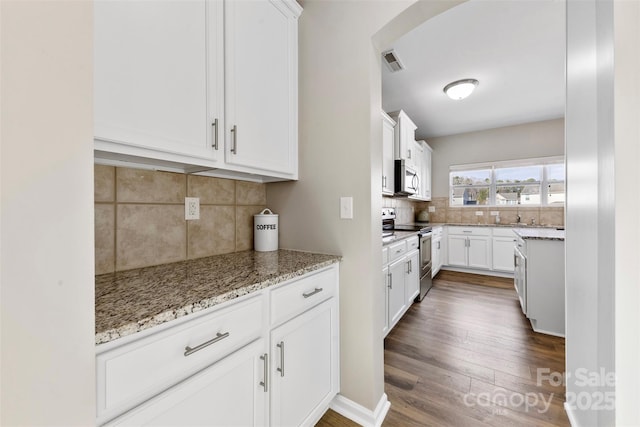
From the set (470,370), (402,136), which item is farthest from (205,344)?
(402,136)

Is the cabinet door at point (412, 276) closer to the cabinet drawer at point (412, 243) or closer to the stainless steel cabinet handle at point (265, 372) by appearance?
the cabinet drawer at point (412, 243)

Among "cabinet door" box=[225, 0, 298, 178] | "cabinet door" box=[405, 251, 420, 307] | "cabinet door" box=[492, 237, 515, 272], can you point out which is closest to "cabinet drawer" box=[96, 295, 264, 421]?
"cabinet door" box=[225, 0, 298, 178]

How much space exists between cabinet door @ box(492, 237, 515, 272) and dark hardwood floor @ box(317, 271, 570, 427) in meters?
1.50

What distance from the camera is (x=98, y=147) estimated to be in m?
0.82

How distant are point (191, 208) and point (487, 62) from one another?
305 cm

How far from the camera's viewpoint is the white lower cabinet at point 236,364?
62cm

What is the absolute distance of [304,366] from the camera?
1.17 m

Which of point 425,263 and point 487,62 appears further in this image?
point 425,263

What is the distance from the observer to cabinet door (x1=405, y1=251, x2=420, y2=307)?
105 inches

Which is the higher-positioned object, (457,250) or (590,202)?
(590,202)

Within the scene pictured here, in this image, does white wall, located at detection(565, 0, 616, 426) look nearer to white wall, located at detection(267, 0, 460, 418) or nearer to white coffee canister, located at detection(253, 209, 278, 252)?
white wall, located at detection(267, 0, 460, 418)

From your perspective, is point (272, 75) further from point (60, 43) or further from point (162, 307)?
point (162, 307)

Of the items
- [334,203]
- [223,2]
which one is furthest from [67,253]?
[223,2]

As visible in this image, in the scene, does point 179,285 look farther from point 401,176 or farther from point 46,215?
point 401,176
